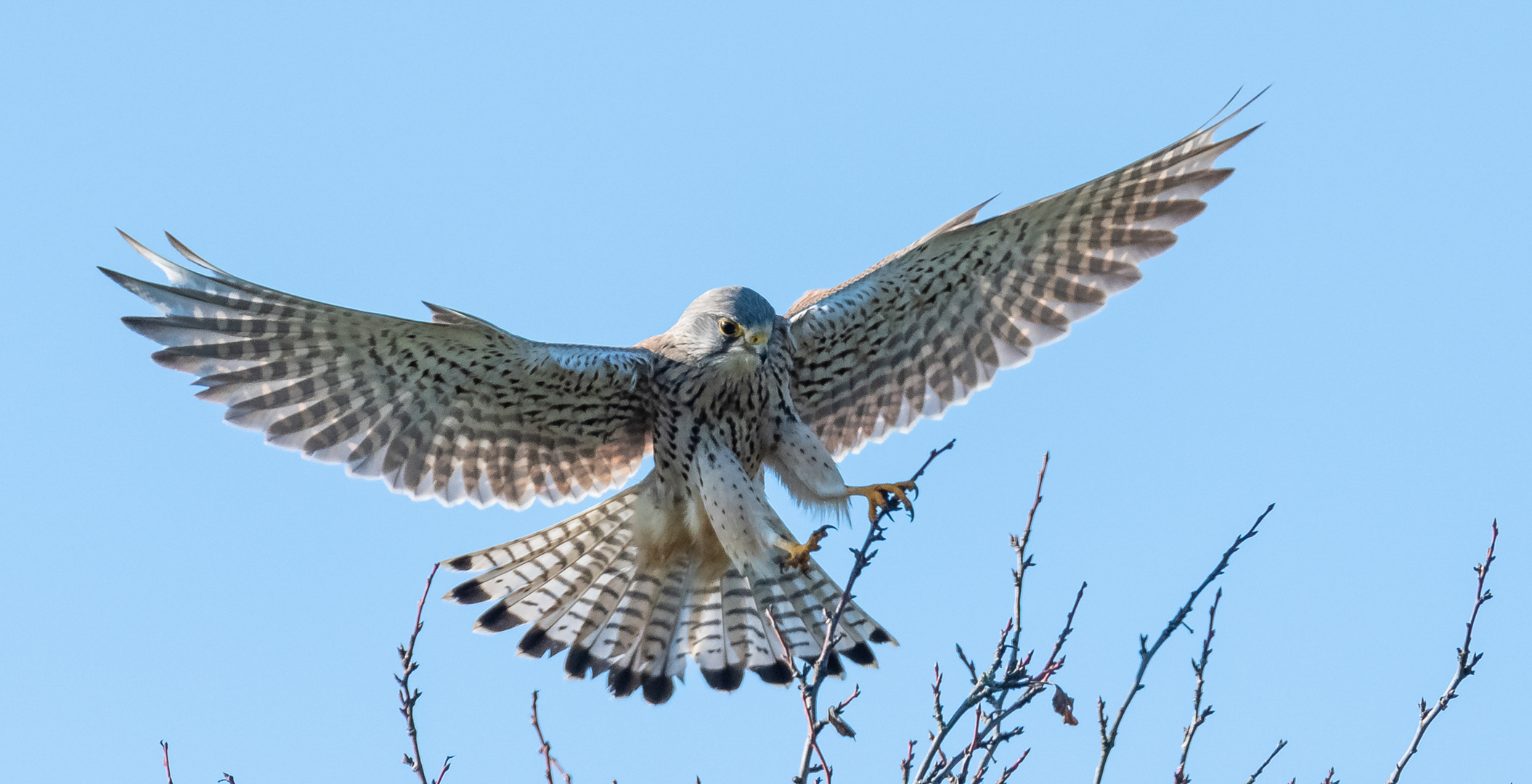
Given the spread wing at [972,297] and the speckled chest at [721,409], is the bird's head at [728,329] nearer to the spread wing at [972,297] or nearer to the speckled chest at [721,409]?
the speckled chest at [721,409]

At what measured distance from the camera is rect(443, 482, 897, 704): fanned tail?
211 inches

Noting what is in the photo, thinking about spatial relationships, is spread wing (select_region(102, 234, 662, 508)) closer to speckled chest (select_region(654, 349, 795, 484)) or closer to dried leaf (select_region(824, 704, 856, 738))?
speckled chest (select_region(654, 349, 795, 484))

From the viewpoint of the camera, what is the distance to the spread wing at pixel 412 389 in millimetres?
4590

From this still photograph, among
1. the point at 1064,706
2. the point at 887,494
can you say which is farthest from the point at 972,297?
the point at 1064,706

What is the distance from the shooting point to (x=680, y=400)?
507cm

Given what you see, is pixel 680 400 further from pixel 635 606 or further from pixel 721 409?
pixel 635 606

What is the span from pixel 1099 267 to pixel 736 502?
191 cm

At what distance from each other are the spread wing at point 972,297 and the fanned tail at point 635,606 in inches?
33.6

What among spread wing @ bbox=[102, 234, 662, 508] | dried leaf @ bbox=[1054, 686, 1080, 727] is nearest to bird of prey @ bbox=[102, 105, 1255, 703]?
spread wing @ bbox=[102, 234, 662, 508]

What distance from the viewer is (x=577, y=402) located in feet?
17.2

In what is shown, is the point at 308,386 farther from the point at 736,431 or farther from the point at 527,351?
the point at 736,431

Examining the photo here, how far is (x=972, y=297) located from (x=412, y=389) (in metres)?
2.39

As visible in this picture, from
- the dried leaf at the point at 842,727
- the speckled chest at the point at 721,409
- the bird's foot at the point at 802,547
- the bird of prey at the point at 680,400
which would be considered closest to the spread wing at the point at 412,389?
the bird of prey at the point at 680,400

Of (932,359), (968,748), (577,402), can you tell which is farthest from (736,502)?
(968,748)
